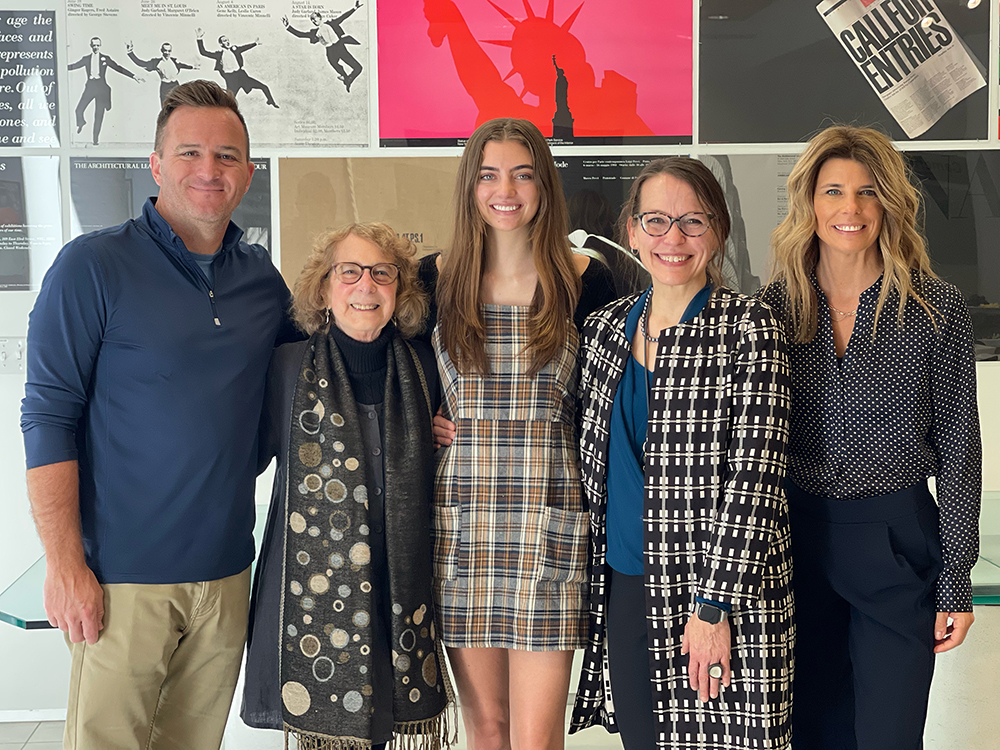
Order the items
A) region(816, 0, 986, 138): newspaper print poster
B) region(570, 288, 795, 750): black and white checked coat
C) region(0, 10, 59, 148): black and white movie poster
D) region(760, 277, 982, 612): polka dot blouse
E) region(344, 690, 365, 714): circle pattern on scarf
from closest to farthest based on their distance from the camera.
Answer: region(570, 288, 795, 750): black and white checked coat
region(760, 277, 982, 612): polka dot blouse
region(344, 690, 365, 714): circle pattern on scarf
region(0, 10, 59, 148): black and white movie poster
region(816, 0, 986, 138): newspaper print poster

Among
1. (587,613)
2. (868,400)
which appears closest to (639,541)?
(587,613)

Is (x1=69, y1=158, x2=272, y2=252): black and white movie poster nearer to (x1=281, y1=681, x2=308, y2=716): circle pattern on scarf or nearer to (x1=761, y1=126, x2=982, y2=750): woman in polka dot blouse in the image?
(x1=281, y1=681, x2=308, y2=716): circle pattern on scarf

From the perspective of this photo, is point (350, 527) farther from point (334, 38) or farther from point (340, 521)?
point (334, 38)

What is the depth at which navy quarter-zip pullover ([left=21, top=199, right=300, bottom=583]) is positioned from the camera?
1.79 m

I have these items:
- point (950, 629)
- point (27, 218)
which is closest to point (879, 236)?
point (950, 629)

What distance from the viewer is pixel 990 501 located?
2.91 m

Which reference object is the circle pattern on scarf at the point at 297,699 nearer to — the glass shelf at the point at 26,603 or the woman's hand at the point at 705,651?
the glass shelf at the point at 26,603

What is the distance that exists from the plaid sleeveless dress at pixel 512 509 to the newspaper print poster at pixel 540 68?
5.42 feet

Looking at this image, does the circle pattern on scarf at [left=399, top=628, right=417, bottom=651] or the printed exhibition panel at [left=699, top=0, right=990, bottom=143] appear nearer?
the circle pattern on scarf at [left=399, top=628, right=417, bottom=651]

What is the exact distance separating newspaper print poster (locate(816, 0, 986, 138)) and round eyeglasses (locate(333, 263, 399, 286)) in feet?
7.95

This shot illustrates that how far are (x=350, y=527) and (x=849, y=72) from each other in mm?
2770

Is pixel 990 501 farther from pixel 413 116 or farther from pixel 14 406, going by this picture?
pixel 14 406

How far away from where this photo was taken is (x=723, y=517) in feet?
5.47

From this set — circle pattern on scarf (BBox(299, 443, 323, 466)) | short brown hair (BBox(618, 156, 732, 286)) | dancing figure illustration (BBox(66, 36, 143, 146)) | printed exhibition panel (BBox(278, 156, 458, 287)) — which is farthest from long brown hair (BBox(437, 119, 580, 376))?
dancing figure illustration (BBox(66, 36, 143, 146))
